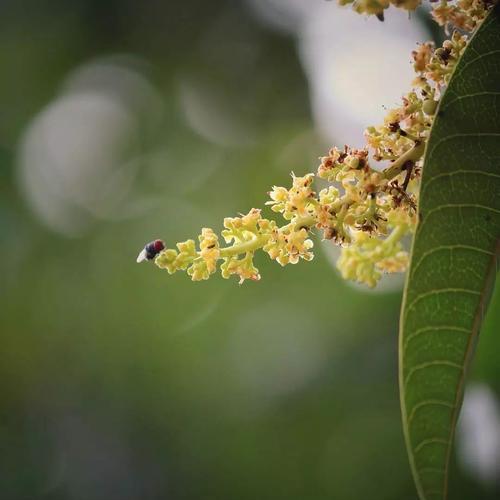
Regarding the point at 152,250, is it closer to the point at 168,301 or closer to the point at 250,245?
the point at 250,245

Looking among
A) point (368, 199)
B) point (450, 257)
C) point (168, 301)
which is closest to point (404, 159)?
point (368, 199)

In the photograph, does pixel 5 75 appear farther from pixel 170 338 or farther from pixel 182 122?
pixel 170 338

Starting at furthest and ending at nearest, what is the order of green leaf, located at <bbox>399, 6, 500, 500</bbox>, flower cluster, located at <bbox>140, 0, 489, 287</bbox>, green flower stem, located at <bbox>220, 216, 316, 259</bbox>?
1. green flower stem, located at <bbox>220, 216, 316, 259</bbox>
2. flower cluster, located at <bbox>140, 0, 489, 287</bbox>
3. green leaf, located at <bbox>399, 6, 500, 500</bbox>

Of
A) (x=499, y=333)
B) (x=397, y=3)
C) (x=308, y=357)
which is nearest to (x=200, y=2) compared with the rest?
(x=308, y=357)

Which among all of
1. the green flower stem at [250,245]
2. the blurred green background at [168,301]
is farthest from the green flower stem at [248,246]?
the blurred green background at [168,301]

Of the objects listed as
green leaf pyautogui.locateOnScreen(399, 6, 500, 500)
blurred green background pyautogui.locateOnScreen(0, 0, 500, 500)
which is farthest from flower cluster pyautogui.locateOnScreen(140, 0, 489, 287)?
blurred green background pyautogui.locateOnScreen(0, 0, 500, 500)

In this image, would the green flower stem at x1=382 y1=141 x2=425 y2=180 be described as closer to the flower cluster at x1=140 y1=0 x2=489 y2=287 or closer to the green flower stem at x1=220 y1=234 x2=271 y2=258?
the flower cluster at x1=140 y1=0 x2=489 y2=287

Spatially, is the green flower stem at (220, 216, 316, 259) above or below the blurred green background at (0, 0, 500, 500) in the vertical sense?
above
